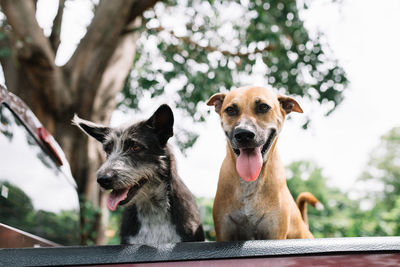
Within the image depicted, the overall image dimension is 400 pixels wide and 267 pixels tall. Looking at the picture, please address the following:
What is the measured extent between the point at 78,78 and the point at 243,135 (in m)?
5.76

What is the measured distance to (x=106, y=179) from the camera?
2.91 meters

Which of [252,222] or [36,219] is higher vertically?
[36,219]

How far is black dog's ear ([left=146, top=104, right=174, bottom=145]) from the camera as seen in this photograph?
3.15 m

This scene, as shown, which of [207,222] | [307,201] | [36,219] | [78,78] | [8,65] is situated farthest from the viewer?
[207,222]

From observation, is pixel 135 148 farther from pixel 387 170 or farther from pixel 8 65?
pixel 387 170

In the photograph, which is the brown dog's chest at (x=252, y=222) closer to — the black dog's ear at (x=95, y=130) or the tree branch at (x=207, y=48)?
the black dog's ear at (x=95, y=130)

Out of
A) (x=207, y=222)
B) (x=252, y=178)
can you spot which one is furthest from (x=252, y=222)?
(x=207, y=222)

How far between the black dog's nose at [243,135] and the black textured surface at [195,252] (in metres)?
1.22

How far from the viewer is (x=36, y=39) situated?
719cm

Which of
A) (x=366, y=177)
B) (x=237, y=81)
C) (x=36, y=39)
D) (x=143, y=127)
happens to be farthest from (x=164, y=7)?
(x=366, y=177)

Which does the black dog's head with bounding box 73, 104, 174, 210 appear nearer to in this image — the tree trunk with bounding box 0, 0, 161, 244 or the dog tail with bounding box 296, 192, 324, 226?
the dog tail with bounding box 296, 192, 324, 226

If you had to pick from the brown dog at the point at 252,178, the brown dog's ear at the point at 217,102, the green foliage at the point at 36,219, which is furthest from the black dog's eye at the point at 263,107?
the green foliage at the point at 36,219

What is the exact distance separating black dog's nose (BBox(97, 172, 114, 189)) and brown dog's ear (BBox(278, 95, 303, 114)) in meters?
1.61

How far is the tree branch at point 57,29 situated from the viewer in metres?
9.07
